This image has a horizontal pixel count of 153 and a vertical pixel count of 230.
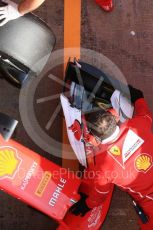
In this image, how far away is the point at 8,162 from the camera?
13.1 feet

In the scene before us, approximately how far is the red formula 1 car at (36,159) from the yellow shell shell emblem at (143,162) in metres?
0.50

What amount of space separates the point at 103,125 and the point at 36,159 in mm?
668

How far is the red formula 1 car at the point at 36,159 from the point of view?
4.05 meters

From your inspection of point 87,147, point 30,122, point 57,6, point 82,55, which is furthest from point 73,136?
point 57,6

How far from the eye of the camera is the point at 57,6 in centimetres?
513

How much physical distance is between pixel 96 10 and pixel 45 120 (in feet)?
4.37

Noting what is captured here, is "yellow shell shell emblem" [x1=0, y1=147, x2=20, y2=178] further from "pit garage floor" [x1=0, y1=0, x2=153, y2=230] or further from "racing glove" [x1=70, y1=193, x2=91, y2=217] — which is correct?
"pit garage floor" [x1=0, y1=0, x2=153, y2=230]

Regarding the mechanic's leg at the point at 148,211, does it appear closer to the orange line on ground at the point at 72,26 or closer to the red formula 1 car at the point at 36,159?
the red formula 1 car at the point at 36,159

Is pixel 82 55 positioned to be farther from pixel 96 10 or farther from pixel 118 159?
pixel 118 159

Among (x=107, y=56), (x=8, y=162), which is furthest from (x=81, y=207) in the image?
(x=107, y=56)

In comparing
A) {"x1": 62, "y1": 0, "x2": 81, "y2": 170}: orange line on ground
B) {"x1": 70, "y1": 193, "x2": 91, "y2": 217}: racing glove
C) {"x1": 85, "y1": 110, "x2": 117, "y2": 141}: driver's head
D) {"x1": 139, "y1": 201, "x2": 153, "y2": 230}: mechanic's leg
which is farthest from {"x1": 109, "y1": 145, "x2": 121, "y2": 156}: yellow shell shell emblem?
{"x1": 62, "y1": 0, "x2": 81, "y2": 170}: orange line on ground

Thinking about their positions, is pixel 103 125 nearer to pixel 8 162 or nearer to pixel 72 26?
pixel 8 162

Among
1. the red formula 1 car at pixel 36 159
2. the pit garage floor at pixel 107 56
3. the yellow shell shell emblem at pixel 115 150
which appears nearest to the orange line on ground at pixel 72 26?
the pit garage floor at pixel 107 56

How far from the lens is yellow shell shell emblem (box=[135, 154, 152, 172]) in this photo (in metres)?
4.25
